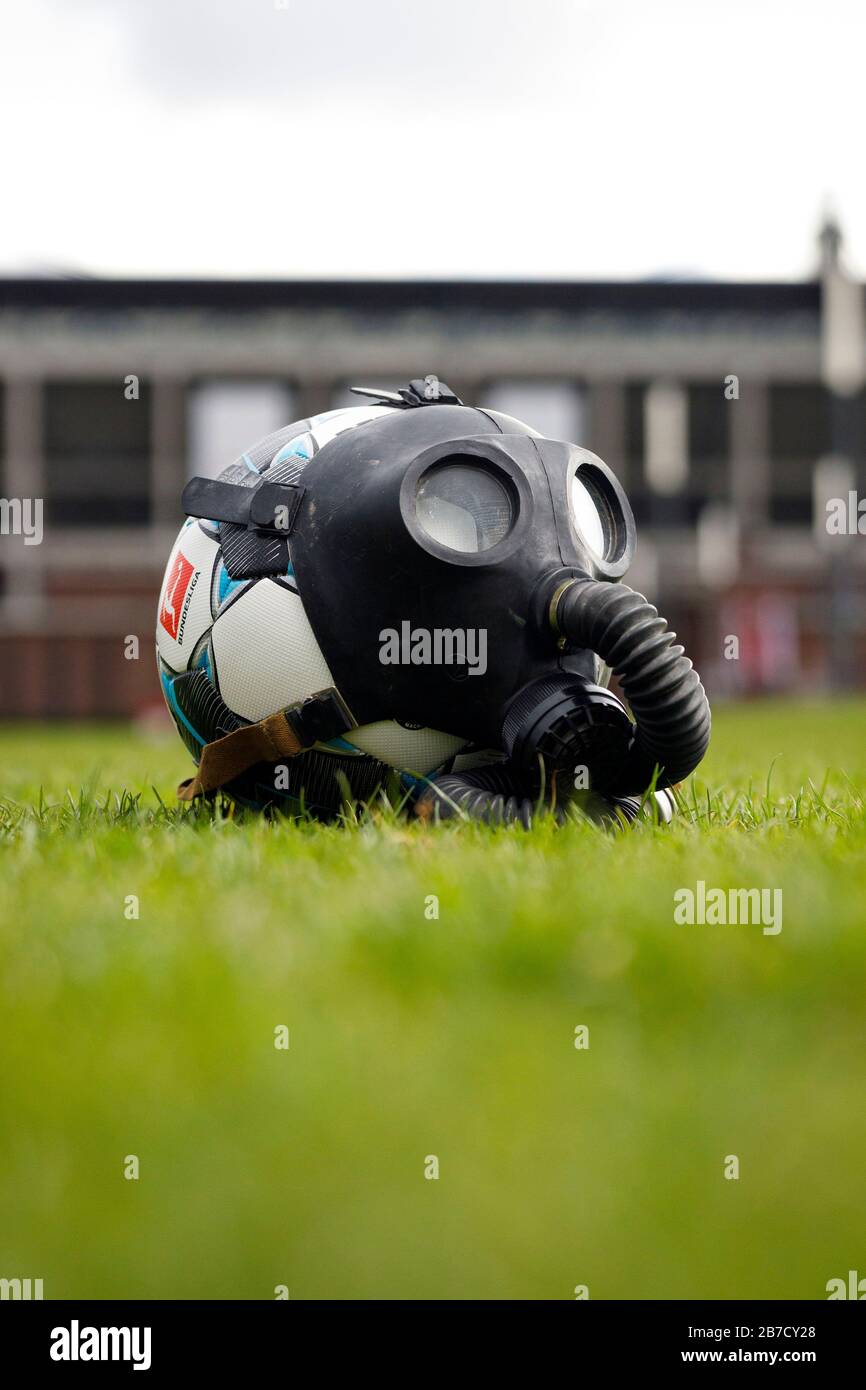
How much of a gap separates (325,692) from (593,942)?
1.34 metres

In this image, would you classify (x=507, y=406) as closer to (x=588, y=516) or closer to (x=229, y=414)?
(x=229, y=414)

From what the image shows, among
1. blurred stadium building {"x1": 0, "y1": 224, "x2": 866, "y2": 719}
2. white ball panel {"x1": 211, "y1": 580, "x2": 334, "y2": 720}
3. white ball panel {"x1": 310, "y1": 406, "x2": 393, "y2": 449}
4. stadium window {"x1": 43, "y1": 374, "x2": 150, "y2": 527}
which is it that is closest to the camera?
white ball panel {"x1": 211, "y1": 580, "x2": 334, "y2": 720}

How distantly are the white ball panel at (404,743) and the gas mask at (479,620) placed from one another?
0.09 ft

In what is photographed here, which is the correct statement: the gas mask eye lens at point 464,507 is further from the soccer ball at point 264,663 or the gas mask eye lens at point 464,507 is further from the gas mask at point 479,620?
the soccer ball at point 264,663

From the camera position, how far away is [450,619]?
10.1ft

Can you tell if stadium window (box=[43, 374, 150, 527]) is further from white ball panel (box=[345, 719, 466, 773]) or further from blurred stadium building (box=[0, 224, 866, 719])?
white ball panel (box=[345, 719, 466, 773])

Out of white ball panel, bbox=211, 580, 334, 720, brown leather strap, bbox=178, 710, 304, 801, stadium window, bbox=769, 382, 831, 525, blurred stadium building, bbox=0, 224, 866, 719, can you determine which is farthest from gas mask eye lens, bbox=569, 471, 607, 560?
stadium window, bbox=769, 382, 831, 525

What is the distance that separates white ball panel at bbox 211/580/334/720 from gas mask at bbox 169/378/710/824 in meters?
0.03

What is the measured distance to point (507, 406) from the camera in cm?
2527

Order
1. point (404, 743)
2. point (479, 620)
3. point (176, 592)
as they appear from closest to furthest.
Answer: point (479, 620) → point (404, 743) → point (176, 592)

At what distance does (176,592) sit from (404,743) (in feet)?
2.62

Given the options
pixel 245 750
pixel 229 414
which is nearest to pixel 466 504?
pixel 245 750

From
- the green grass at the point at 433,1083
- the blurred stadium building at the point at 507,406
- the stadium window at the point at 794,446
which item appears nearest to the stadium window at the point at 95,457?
the blurred stadium building at the point at 507,406

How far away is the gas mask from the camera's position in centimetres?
306
